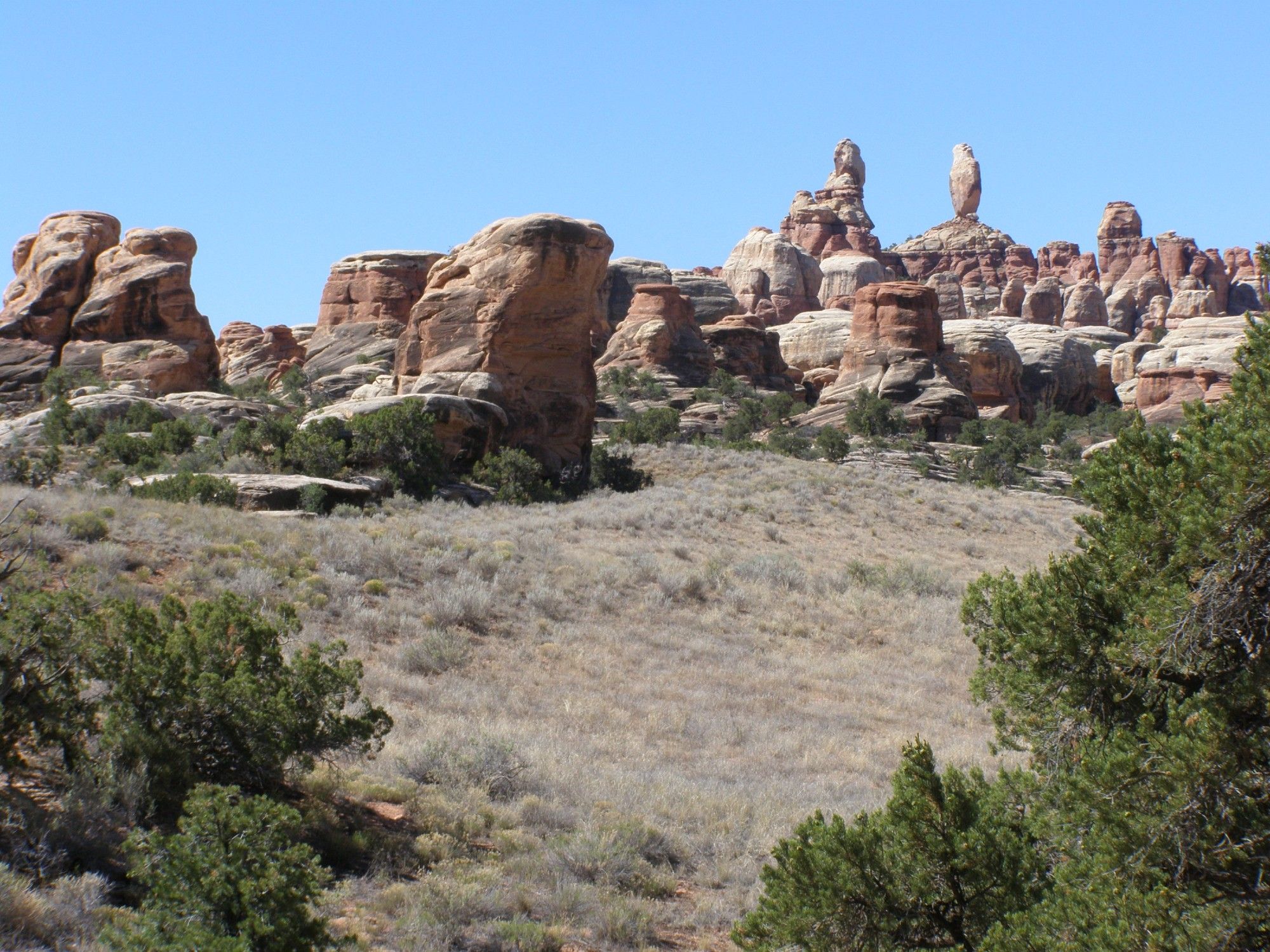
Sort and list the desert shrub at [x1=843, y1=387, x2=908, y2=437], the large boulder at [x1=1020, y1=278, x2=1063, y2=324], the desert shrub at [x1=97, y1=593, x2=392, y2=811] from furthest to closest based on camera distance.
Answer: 1. the large boulder at [x1=1020, y1=278, x2=1063, y2=324]
2. the desert shrub at [x1=843, y1=387, x2=908, y2=437]
3. the desert shrub at [x1=97, y1=593, x2=392, y2=811]

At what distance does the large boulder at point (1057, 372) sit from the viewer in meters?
68.9

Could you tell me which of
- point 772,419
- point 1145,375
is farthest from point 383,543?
point 1145,375

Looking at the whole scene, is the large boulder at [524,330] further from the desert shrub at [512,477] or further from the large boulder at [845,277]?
the large boulder at [845,277]

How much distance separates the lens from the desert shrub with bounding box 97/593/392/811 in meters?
7.71

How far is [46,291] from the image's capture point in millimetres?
46719

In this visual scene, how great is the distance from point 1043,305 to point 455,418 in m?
85.1

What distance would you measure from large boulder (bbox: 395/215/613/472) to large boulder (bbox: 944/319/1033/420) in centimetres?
3474

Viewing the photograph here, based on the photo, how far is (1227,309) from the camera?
107 m

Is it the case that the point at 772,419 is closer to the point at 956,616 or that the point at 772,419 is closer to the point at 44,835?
the point at 956,616

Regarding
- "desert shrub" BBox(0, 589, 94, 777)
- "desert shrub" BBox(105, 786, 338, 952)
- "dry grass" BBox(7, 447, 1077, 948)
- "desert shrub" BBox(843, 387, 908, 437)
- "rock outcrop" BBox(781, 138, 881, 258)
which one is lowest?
"dry grass" BBox(7, 447, 1077, 948)

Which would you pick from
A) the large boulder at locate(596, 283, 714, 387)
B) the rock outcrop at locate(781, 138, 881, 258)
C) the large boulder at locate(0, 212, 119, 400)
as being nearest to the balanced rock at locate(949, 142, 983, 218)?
the rock outcrop at locate(781, 138, 881, 258)

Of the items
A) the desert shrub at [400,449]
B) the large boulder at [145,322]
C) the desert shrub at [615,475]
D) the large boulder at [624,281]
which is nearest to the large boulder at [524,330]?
the desert shrub at [615,475]

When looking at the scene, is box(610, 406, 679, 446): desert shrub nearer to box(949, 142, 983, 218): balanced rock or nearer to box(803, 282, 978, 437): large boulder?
box(803, 282, 978, 437): large boulder

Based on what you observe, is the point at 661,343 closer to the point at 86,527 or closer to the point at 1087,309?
the point at 86,527
